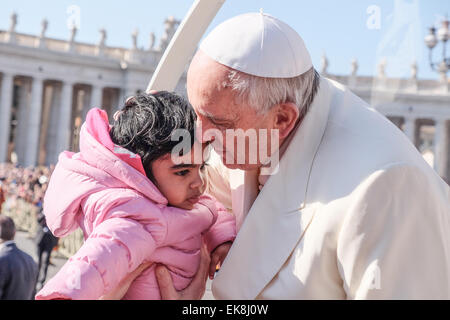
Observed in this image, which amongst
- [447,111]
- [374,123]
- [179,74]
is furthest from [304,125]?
[447,111]

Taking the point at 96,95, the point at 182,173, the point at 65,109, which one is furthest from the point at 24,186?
the point at 96,95

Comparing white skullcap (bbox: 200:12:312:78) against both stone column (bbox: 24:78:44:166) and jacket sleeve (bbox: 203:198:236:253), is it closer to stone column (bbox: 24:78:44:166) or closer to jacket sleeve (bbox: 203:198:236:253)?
jacket sleeve (bbox: 203:198:236:253)

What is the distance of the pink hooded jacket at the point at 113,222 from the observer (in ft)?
6.21

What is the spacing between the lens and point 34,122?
44.1m

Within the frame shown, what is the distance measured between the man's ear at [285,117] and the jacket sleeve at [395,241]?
1.20ft

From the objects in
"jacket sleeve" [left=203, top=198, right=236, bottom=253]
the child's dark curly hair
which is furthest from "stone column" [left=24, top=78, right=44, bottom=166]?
the child's dark curly hair

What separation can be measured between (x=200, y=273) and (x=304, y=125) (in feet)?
2.16

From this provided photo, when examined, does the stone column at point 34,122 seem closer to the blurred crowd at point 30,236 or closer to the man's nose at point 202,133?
the blurred crowd at point 30,236

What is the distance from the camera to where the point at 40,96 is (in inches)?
1784

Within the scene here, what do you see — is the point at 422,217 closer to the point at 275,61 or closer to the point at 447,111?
the point at 275,61

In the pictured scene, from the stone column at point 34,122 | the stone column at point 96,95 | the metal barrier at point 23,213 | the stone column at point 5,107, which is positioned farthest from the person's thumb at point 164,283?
the stone column at point 96,95

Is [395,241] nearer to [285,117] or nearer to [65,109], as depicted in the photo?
[285,117]

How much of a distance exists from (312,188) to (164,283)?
603mm

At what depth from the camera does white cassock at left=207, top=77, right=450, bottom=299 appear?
1.84m
